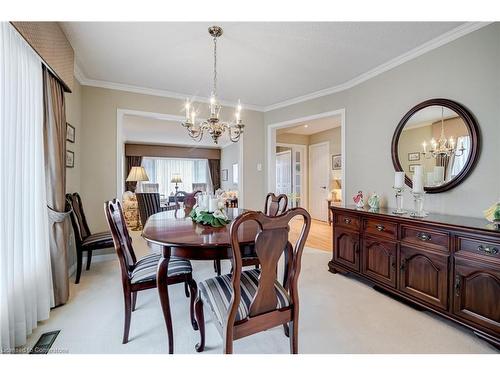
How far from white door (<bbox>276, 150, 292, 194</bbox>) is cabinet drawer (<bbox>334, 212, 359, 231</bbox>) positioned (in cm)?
393

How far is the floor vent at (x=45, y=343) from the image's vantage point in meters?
1.50

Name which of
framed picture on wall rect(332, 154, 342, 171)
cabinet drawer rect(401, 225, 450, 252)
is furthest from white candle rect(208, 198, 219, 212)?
framed picture on wall rect(332, 154, 342, 171)

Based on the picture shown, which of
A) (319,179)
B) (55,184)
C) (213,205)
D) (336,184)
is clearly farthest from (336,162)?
(55,184)

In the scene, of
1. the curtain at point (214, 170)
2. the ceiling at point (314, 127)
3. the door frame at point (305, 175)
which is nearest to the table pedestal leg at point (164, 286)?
the ceiling at point (314, 127)

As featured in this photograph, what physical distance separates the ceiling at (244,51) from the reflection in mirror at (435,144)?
2.45ft

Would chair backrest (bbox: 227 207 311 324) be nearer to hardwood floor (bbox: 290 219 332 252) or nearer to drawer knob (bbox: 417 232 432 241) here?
drawer knob (bbox: 417 232 432 241)

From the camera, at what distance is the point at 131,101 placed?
339cm

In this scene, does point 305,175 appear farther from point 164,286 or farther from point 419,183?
point 164,286

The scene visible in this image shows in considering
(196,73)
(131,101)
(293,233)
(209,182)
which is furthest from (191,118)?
(209,182)

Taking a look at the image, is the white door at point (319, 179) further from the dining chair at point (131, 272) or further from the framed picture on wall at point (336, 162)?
the dining chair at point (131, 272)

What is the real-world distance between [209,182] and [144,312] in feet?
26.0

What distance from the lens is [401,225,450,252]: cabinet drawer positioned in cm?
178

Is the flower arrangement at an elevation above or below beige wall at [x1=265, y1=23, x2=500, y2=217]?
below

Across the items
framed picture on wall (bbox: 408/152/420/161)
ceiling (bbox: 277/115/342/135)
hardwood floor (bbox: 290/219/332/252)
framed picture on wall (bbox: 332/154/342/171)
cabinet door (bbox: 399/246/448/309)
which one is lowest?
hardwood floor (bbox: 290/219/332/252)
